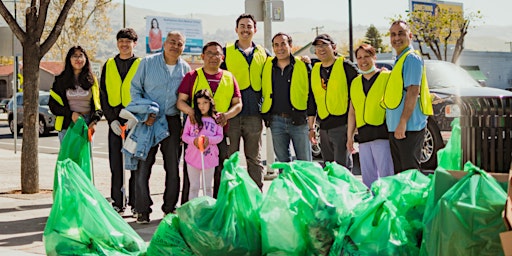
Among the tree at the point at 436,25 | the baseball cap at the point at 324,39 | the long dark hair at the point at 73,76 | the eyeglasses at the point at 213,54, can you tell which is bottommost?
the long dark hair at the point at 73,76

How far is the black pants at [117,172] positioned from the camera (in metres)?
8.12

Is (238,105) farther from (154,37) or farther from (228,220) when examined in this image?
(154,37)

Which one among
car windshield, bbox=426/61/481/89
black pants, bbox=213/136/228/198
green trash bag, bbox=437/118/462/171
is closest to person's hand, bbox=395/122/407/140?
green trash bag, bbox=437/118/462/171

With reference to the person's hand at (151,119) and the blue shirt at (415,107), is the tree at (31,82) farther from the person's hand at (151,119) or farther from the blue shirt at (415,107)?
the blue shirt at (415,107)

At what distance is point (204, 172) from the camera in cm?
713

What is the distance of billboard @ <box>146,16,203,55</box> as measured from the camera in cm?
7557

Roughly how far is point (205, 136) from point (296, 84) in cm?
114

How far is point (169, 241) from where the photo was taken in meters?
5.33

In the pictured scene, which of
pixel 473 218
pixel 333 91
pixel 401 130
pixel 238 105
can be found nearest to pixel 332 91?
pixel 333 91

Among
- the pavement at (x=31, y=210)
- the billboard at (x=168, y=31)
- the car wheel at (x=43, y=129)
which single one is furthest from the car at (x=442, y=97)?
the billboard at (x=168, y=31)

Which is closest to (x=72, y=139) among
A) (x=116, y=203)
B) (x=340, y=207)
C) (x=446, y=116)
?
(x=116, y=203)

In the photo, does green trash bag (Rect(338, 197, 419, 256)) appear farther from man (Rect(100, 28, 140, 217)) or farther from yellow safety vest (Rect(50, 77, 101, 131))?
yellow safety vest (Rect(50, 77, 101, 131))

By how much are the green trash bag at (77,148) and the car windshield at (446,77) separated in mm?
5764

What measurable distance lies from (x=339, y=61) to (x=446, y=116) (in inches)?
162
